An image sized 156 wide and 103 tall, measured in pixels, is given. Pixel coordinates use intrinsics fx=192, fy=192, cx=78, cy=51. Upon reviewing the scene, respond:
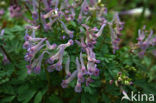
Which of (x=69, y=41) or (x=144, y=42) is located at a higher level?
(x=69, y=41)

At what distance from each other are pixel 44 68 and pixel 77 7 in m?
1.00

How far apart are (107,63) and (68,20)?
2.57 feet

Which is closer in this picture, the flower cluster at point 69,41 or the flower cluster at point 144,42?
the flower cluster at point 69,41

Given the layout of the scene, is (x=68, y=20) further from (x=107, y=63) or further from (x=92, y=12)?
(x=107, y=63)

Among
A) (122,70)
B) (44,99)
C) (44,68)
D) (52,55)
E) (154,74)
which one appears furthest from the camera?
(154,74)

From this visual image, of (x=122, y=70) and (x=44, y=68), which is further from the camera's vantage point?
(x=44, y=68)

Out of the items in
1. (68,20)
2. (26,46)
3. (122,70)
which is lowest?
(122,70)

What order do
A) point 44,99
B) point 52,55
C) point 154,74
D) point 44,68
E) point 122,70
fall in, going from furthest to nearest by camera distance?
1. point 154,74
2. point 44,99
3. point 44,68
4. point 122,70
5. point 52,55

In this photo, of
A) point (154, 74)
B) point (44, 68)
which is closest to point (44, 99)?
point (44, 68)

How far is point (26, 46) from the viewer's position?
2.26m

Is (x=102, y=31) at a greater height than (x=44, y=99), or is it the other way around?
(x=102, y=31)

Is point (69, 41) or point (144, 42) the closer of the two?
point (69, 41)

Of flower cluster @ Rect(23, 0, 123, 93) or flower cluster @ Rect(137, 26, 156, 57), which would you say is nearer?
Result: flower cluster @ Rect(23, 0, 123, 93)

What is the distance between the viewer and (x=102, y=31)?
8.55 feet
